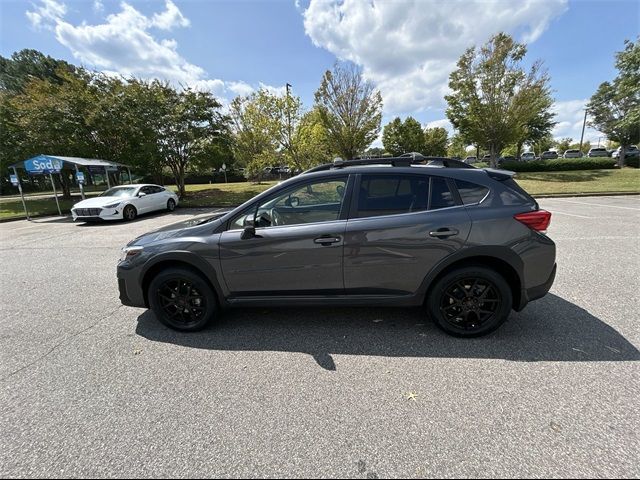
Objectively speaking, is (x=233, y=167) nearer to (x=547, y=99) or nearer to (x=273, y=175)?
(x=273, y=175)

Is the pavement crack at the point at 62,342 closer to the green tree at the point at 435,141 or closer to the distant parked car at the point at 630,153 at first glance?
the distant parked car at the point at 630,153

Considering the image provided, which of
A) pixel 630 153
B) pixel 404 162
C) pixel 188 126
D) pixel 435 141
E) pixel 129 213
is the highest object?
pixel 435 141

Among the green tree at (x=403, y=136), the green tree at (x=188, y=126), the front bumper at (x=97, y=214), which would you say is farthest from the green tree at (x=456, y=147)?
the front bumper at (x=97, y=214)

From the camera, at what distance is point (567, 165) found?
25.2m

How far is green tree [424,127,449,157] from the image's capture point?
49875 mm

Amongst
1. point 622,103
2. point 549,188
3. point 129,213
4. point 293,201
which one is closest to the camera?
point 293,201

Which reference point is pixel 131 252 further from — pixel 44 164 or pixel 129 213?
pixel 44 164

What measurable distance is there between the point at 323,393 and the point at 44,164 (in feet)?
52.6

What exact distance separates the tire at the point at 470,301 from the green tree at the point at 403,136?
46.2 m

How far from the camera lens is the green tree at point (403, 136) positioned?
4631 cm

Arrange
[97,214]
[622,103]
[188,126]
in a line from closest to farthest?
[97,214] < [188,126] < [622,103]

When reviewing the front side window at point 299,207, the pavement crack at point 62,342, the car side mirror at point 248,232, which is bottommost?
the pavement crack at point 62,342

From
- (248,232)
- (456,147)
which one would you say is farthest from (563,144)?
(248,232)

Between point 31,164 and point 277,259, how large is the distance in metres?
15.4
